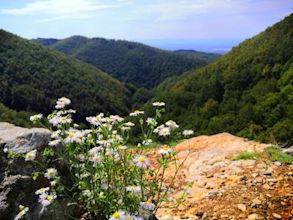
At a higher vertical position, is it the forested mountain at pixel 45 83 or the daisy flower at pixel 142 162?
the daisy flower at pixel 142 162

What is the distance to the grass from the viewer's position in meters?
7.21

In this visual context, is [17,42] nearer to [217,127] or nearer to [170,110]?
[170,110]

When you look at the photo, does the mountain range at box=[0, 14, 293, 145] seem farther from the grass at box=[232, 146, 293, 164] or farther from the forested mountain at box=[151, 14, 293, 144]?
the grass at box=[232, 146, 293, 164]

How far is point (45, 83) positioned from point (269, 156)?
Answer: 107m

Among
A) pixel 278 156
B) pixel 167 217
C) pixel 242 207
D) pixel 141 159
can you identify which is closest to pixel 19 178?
pixel 141 159

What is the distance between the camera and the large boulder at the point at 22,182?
411cm

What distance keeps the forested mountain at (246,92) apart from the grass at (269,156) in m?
41.1

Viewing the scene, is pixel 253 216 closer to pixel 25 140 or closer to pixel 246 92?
pixel 25 140

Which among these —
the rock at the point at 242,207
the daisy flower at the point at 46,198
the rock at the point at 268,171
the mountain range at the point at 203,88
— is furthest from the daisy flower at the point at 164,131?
the mountain range at the point at 203,88

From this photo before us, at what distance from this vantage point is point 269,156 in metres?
7.44

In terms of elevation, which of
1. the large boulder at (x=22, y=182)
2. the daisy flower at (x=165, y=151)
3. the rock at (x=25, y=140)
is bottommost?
the large boulder at (x=22, y=182)

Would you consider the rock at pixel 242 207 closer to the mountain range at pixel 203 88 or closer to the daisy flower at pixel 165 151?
the daisy flower at pixel 165 151

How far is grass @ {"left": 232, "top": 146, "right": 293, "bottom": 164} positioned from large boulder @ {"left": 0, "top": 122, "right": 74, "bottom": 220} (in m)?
4.46

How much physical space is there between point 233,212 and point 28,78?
356ft
